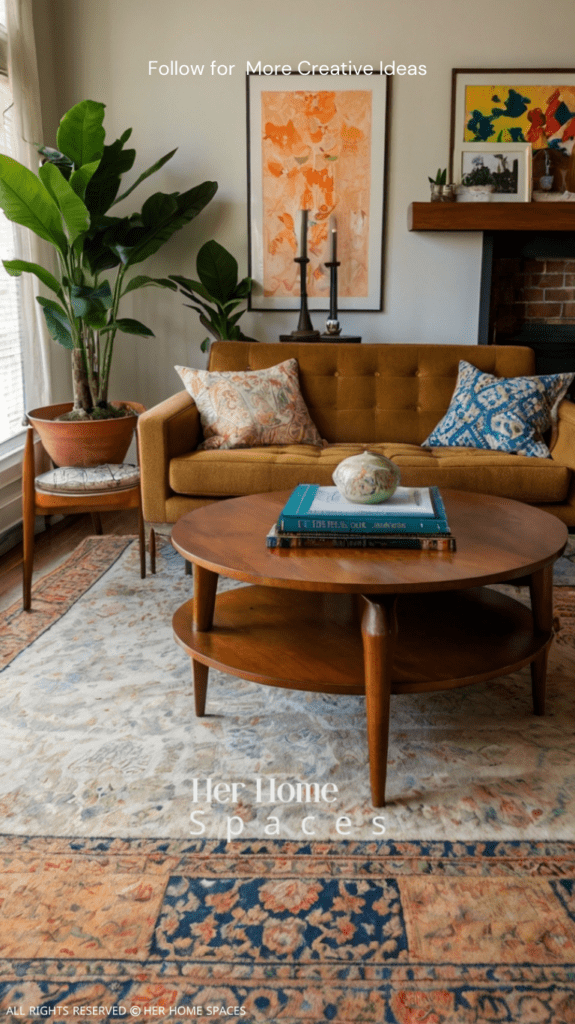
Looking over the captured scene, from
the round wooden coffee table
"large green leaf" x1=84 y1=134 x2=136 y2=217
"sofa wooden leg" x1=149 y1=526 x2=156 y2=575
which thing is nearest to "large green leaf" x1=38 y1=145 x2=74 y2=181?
"large green leaf" x1=84 y1=134 x2=136 y2=217

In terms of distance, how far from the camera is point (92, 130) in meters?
3.16

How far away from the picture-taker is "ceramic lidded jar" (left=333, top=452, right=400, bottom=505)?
1852mm

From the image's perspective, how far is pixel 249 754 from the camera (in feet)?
5.87

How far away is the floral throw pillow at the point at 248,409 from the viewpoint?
3021 mm

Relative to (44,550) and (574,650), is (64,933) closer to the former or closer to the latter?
(574,650)

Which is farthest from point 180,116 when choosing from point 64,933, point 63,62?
point 64,933

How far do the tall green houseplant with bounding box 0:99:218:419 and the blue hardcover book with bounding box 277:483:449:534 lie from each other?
5.30ft

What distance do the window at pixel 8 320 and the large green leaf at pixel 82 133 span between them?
423 mm

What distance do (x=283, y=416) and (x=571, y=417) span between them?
1.06m

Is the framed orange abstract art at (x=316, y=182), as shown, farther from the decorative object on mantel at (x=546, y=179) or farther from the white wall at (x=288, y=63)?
the decorative object on mantel at (x=546, y=179)

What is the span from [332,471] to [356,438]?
54cm

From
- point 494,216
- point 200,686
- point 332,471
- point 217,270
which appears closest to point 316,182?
point 217,270

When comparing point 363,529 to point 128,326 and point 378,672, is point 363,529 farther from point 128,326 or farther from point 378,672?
point 128,326

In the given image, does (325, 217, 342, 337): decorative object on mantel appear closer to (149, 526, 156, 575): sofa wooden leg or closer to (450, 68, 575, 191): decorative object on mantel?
(450, 68, 575, 191): decorative object on mantel
